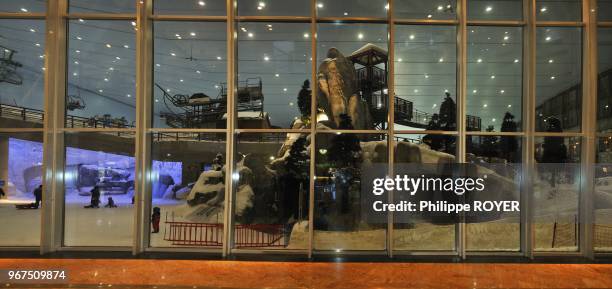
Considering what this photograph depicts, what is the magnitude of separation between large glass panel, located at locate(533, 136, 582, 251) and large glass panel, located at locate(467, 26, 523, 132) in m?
0.88

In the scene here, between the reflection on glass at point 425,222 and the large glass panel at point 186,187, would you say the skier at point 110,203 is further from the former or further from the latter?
the reflection on glass at point 425,222

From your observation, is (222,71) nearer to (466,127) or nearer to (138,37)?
(138,37)

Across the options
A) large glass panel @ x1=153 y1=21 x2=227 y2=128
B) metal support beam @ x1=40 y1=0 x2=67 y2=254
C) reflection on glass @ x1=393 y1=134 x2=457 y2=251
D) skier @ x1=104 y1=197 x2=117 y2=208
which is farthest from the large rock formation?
metal support beam @ x1=40 y1=0 x2=67 y2=254

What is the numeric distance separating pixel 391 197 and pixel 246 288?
3450 mm

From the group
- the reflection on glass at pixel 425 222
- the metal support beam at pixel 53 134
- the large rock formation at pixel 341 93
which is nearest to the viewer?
the metal support beam at pixel 53 134

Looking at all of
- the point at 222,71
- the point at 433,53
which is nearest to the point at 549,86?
the point at 433,53

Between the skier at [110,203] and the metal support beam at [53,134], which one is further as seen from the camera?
the skier at [110,203]

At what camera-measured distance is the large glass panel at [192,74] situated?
7535 mm

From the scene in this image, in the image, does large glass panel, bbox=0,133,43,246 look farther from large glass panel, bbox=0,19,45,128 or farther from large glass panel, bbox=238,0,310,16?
large glass panel, bbox=238,0,310,16

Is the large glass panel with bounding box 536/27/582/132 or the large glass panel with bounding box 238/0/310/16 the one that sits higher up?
the large glass panel with bounding box 238/0/310/16

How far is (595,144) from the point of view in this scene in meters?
7.29

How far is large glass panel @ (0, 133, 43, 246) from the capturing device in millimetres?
7434

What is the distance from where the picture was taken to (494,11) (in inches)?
298

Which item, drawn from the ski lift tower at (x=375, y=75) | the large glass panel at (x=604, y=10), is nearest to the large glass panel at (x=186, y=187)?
the ski lift tower at (x=375, y=75)
